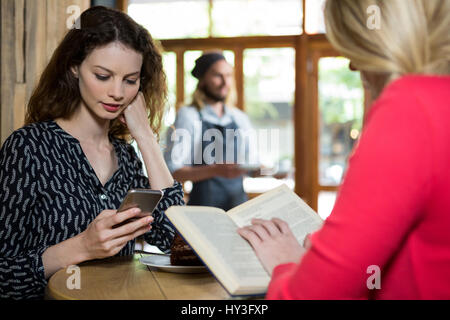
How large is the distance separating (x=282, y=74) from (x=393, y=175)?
5242 mm

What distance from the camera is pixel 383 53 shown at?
3.05 feet

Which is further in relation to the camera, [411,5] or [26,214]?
[26,214]

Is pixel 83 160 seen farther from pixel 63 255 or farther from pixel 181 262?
pixel 181 262

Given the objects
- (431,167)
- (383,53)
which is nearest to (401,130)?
(431,167)

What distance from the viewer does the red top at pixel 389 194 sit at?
82 centimetres

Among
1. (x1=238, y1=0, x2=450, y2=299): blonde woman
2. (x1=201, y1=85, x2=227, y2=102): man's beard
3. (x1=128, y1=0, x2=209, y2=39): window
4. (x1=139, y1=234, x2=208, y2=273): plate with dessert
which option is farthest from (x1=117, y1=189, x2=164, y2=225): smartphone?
(x1=128, y1=0, x2=209, y2=39): window

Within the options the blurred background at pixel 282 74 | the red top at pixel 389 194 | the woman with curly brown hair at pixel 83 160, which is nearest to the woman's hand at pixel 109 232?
the woman with curly brown hair at pixel 83 160

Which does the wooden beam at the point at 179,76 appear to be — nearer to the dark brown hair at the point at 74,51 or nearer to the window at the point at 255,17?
the window at the point at 255,17

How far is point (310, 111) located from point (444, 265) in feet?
16.9

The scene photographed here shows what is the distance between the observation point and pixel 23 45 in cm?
285

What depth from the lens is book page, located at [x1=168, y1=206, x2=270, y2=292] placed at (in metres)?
1.14

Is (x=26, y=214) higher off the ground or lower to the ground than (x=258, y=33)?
lower

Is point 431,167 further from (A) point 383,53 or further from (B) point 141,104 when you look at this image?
(B) point 141,104
